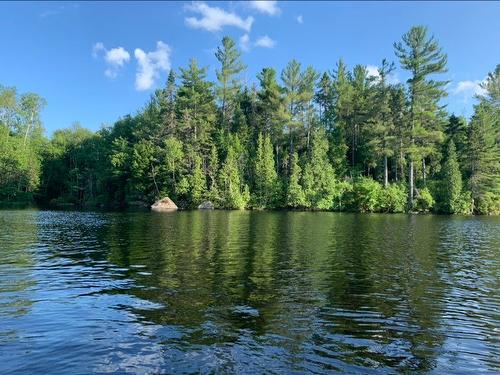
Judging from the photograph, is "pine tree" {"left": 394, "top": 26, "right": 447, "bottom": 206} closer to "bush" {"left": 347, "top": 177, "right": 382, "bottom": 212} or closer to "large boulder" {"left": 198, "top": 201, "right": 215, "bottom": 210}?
"bush" {"left": 347, "top": 177, "right": 382, "bottom": 212}

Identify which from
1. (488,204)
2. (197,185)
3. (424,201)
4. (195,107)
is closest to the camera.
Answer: (488,204)

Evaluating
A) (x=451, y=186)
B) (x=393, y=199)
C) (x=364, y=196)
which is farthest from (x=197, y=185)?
(x=451, y=186)

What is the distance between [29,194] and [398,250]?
3901 inches

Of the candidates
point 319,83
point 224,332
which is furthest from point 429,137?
point 224,332

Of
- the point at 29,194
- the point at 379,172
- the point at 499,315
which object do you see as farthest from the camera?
the point at 29,194

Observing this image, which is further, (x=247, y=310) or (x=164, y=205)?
(x=164, y=205)

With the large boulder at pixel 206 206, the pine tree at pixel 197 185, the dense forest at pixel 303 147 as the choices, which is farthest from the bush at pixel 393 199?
the pine tree at pixel 197 185

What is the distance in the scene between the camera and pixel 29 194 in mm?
100688

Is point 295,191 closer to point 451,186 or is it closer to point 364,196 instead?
point 364,196

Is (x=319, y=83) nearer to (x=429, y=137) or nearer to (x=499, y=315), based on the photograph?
(x=429, y=137)

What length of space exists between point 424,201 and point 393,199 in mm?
5241

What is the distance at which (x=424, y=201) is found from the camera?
6975 centimetres

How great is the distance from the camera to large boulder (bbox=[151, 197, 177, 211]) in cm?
7529

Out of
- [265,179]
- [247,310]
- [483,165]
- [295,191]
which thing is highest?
[483,165]
